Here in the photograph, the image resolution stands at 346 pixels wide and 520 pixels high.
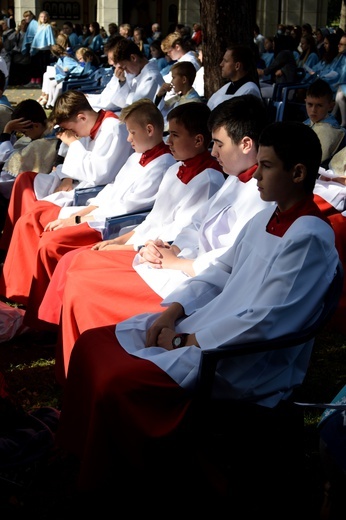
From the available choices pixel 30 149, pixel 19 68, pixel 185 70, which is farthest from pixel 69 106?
pixel 19 68

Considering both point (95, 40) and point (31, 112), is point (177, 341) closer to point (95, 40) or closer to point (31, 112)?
point (31, 112)

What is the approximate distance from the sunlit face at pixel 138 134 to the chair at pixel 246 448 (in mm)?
2552

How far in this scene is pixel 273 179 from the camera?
9.65ft

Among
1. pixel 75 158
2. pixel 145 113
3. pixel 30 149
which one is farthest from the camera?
pixel 30 149

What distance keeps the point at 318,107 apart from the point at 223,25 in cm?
185

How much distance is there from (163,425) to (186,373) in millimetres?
200

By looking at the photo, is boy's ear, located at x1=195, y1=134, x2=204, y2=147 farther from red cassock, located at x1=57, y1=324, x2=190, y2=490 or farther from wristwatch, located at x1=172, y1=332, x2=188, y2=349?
red cassock, located at x1=57, y1=324, x2=190, y2=490

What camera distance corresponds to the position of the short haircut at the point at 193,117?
14.3 ft

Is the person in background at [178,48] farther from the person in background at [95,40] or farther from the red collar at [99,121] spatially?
the person in background at [95,40]

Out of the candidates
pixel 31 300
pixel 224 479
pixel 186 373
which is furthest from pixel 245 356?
pixel 31 300

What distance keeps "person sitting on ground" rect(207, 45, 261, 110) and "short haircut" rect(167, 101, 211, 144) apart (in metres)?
2.97

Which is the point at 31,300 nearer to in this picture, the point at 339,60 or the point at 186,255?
the point at 186,255

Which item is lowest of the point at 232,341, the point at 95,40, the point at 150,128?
the point at 95,40

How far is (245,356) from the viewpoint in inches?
114
